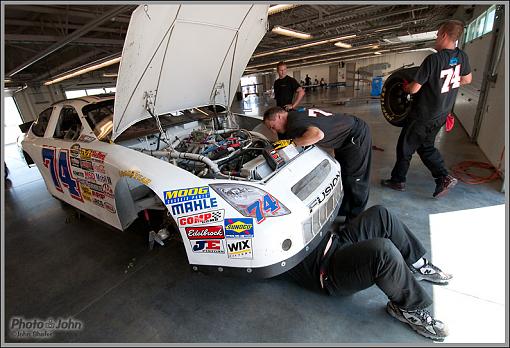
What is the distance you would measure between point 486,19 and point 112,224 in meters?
7.26

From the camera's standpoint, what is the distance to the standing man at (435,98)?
2674mm

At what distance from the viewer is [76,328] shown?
1.78m

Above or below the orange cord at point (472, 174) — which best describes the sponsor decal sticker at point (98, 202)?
above

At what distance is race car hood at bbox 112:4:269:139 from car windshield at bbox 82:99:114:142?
194 mm

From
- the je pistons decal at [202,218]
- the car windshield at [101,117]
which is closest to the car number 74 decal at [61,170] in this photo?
the car windshield at [101,117]

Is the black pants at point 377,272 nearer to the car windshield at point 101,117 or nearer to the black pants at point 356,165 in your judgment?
the black pants at point 356,165

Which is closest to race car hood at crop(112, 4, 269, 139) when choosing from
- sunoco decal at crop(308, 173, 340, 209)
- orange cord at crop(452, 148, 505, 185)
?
sunoco decal at crop(308, 173, 340, 209)

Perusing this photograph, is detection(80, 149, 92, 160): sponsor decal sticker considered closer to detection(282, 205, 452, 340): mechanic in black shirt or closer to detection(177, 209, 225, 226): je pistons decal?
detection(177, 209, 225, 226): je pistons decal

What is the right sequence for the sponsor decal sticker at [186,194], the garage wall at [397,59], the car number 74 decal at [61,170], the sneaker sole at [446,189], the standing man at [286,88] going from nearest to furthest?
the sponsor decal sticker at [186,194] → the car number 74 decal at [61,170] → the sneaker sole at [446,189] → the standing man at [286,88] → the garage wall at [397,59]

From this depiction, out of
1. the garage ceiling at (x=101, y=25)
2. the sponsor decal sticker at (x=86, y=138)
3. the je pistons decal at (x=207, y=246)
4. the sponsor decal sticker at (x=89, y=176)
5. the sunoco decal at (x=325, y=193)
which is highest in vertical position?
the garage ceiling at (x=101, y=25)

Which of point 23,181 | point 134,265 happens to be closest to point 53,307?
point 134,265

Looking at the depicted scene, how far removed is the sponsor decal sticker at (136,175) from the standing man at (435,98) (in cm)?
271

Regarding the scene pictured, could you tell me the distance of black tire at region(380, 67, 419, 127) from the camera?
12.2ft

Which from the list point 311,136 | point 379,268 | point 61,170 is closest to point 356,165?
point 311,136
